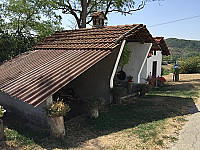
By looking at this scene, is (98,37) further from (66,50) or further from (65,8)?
(65,8)

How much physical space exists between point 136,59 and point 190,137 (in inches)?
259

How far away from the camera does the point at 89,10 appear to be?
21875 mm

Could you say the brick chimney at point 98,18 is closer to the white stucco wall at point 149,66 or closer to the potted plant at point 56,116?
the white stucco wall at point 149,66

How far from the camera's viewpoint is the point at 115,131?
6.12 meters

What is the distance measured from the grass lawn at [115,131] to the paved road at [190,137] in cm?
20

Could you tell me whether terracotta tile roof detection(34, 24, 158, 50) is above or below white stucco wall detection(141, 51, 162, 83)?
above

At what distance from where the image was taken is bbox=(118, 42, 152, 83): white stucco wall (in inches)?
434

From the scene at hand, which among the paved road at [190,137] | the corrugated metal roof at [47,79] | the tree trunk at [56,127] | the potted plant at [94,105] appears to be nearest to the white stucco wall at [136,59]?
the corrugated metal roof at [47,79]

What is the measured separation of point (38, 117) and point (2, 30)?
11273 mm

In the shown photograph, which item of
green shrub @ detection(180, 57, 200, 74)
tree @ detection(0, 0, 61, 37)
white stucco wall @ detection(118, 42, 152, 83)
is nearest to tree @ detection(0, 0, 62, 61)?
tree @ detection(0, 0, 61, 37)

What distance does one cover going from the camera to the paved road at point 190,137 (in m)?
5.02

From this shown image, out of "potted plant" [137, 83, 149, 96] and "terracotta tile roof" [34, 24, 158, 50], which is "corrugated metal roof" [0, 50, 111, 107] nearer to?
"terracotta tile roof" [34, 24, 158, 50]

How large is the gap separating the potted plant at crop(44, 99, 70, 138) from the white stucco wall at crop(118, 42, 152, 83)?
6916 millimetres

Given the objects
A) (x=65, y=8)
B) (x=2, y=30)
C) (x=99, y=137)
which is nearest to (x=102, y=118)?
(x=99, y=137)
